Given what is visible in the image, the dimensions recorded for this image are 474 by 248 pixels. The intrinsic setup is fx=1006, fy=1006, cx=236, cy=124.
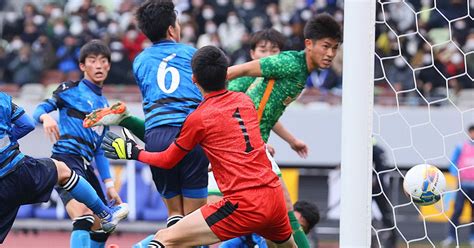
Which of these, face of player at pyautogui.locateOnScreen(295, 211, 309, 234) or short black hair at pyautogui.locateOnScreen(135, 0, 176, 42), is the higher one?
short black hair at pyautogui.locateOnScreen(135, 0, 176, 42)

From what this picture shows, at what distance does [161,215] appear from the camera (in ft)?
49.7

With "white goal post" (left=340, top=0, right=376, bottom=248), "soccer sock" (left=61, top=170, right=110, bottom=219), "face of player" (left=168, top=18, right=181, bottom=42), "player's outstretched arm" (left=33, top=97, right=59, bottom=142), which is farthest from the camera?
"player's outstretched arm" (left=33, top=97, right=59, bottom=142)

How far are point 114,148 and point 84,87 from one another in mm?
1761

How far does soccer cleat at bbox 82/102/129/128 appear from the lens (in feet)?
23.6

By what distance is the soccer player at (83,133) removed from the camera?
8.29m

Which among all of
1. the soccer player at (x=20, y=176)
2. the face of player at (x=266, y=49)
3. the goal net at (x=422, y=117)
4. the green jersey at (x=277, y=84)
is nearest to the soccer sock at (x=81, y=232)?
the soccer player at (x=20, y=176)

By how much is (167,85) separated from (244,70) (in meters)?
0.61

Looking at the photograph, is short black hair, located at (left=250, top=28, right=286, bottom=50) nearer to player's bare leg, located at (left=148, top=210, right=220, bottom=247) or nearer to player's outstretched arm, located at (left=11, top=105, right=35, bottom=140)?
player's outstretched arm, located at (left=11, top=105, right=35, bottom=140)

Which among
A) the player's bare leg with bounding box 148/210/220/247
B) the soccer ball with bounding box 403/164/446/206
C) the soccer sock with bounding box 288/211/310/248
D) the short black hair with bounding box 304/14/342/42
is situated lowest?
the soccer sock with bounding box 288/211/310/248

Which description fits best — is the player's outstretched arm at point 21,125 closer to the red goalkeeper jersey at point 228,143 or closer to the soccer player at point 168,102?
the soccer player at point 168,102

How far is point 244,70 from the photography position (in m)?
7.60

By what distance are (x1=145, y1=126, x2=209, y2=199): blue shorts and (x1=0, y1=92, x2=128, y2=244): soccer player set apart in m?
0.53

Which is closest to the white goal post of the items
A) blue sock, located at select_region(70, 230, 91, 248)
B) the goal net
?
blue sock, located at select_region(70, 230, 91, 248)

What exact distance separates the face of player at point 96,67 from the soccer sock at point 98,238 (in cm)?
129
